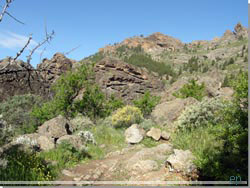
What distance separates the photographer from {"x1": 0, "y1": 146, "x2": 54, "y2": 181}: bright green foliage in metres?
4.86

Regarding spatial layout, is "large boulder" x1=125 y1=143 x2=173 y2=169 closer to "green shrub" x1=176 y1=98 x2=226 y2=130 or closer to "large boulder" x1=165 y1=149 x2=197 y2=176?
"large boulder" x1=165 y1=149 x2=197 y2=176

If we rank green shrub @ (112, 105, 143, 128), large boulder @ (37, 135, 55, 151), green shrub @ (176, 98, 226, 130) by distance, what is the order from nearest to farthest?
large boulder @ (37, 135, 55, 151) → green shrub @ (176, 98, 226, 130) → green shrub @ (112, 105, 143, 128)

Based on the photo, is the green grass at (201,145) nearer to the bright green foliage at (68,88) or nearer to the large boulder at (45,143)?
the large boulder at (45,143)

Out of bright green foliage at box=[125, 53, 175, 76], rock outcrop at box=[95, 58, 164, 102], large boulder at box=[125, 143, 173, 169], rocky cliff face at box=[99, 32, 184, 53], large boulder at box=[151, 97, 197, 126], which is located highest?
rocky cliff face at box=[99, 32, 184, 53]

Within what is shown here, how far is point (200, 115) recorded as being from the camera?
8852 millimetres

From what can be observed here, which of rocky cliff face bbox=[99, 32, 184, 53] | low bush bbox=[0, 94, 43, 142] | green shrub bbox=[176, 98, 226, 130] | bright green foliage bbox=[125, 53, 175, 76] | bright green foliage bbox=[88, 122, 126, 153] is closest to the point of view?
bright green foliage bbox=[88, 122, 126, 153]

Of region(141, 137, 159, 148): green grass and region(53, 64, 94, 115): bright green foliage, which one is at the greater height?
region(53, 64, 94, 115): bright green foliage

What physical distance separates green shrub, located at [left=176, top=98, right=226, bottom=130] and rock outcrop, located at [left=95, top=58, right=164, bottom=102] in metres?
25.5

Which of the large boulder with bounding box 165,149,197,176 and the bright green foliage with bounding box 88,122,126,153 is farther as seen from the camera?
the bright green foliage with bounding box 88,122,126,153

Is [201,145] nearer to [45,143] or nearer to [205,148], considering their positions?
[205,148]

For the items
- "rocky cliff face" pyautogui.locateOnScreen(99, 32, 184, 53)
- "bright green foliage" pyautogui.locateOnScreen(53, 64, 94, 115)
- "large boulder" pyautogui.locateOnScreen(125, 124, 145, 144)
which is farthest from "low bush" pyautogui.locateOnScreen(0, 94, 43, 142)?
"rocky cliff face" pyautogui.locateOnScreen(99, 32, 184, 53)

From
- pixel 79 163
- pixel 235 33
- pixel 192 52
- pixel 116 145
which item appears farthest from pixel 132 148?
pixel 235 33

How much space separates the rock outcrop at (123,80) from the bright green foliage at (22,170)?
27.9m

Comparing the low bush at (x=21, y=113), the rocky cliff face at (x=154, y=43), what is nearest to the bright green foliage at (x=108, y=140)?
the low bush at (x=21, y=113)
